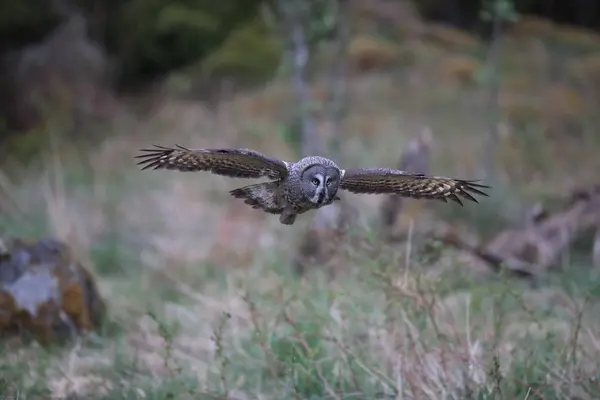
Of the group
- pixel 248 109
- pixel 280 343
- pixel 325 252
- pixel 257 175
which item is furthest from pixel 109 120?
pixel 257 175

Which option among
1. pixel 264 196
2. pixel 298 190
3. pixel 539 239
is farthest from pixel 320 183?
pixel 539 239

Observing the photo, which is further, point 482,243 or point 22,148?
point 22,148

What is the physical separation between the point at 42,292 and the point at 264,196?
8.85 ft

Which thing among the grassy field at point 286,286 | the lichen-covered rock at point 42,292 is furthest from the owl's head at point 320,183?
the lichen-covered rock at point 42,292

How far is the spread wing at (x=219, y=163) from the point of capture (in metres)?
2.04

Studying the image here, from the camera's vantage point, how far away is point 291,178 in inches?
81.7

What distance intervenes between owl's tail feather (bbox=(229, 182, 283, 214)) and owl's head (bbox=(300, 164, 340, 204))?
13 centimetres

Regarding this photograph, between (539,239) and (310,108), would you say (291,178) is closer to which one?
(310,108)

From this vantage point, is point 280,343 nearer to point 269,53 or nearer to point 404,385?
point 404,385

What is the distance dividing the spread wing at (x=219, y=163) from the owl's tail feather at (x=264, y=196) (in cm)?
3

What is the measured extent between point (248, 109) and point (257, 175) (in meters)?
7.56

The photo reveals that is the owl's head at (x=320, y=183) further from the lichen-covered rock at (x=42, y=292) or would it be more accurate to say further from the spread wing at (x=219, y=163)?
the lichen-covered rock at (x=42, y=292)

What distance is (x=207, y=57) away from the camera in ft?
34.0

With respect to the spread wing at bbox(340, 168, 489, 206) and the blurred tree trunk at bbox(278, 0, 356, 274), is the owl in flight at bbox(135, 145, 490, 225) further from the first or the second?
the blurred tree trunk at bbox(278, 0, 356, 274)
